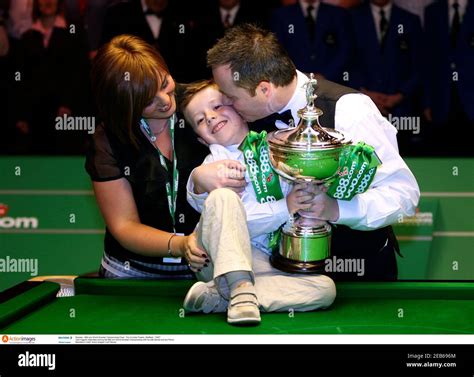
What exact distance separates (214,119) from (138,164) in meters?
0.36

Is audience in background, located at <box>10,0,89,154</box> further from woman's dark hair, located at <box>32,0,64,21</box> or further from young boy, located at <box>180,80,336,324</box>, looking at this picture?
young boy, located at <box>180,80,336,324</box>

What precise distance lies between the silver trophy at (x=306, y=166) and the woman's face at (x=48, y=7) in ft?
13.3

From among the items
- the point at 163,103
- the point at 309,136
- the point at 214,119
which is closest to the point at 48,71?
the point at 163,103

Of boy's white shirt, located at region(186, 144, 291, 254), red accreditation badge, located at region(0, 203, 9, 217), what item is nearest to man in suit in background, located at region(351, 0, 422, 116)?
red accreditation badge, located at region(0, 203, 9, 217)

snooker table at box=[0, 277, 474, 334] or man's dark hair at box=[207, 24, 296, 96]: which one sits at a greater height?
man's dark hair at box=[207, 24, 296, 96]

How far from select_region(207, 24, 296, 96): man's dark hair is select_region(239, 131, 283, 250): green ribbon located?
0.27 metres

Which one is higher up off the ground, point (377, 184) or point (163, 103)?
point (163, 103)

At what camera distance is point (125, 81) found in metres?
3.83

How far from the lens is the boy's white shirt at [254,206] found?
3.50 m

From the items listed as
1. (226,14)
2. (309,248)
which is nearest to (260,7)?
(226,14)

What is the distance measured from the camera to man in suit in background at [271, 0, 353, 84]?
687 centimetres

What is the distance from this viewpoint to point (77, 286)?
383 cm

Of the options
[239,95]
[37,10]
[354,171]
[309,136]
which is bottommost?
[354,171]

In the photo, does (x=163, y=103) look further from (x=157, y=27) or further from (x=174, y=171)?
(x=157, y=27)
